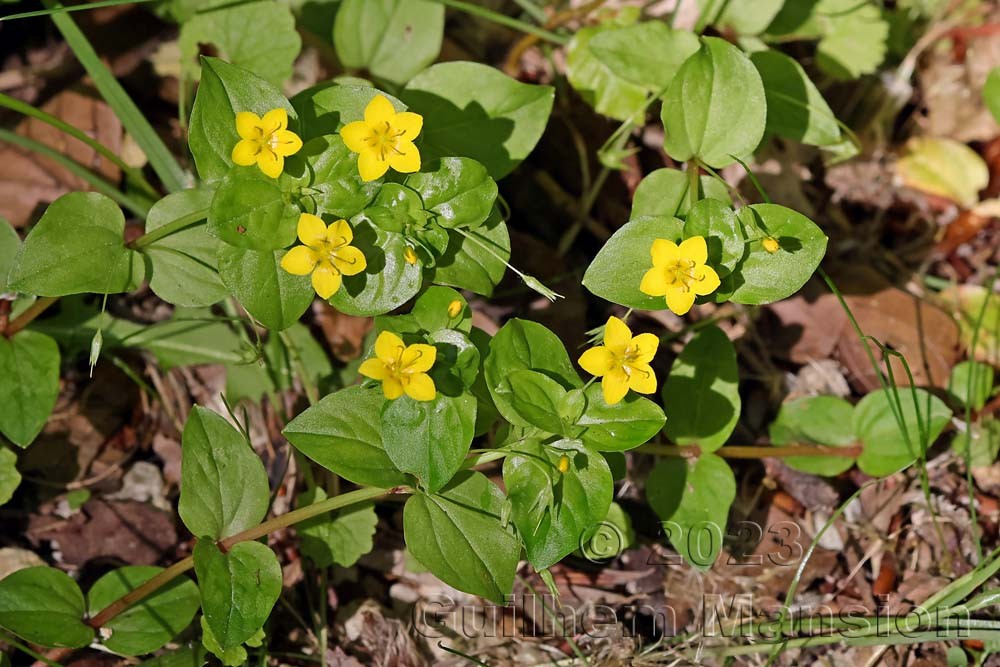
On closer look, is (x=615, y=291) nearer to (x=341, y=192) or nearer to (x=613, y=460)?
(x=613, y=460)

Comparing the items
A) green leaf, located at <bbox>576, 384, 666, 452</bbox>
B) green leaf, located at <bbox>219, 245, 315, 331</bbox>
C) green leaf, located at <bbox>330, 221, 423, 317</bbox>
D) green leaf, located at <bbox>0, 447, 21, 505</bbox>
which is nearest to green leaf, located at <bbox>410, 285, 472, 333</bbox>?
green leaf, located at <bbox>330, 221, 423, 317</bbox>

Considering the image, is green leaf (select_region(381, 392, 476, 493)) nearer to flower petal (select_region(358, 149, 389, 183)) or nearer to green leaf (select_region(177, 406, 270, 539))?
green leaf (select_region(177, 406, 270, 539))

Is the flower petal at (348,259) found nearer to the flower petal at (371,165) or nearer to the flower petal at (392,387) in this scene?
the flower petal at (371,165)

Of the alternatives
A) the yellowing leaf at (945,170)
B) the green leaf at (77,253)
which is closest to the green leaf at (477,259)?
the green leaf at (77,253)

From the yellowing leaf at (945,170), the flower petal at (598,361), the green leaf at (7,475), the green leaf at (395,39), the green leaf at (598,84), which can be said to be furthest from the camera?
the yellowing leaf at (945,170)

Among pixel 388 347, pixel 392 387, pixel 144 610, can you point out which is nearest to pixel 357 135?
pixel 388 347
